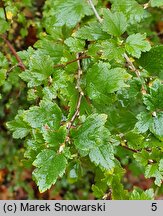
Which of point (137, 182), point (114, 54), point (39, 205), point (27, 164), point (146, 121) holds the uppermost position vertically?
point (114, 54)

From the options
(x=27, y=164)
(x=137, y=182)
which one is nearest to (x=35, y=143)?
(x=27, y=164)

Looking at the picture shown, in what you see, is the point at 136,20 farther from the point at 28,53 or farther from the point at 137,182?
the point at 137,182

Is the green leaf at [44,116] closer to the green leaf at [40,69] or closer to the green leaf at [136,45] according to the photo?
the green leaf at [40,69]

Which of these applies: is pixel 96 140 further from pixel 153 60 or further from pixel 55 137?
pixel 153 60

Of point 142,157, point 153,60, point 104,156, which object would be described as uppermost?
point 153,60

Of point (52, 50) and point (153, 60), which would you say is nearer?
point (153, 60)

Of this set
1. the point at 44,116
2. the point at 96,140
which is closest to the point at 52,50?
the point at 44,116
